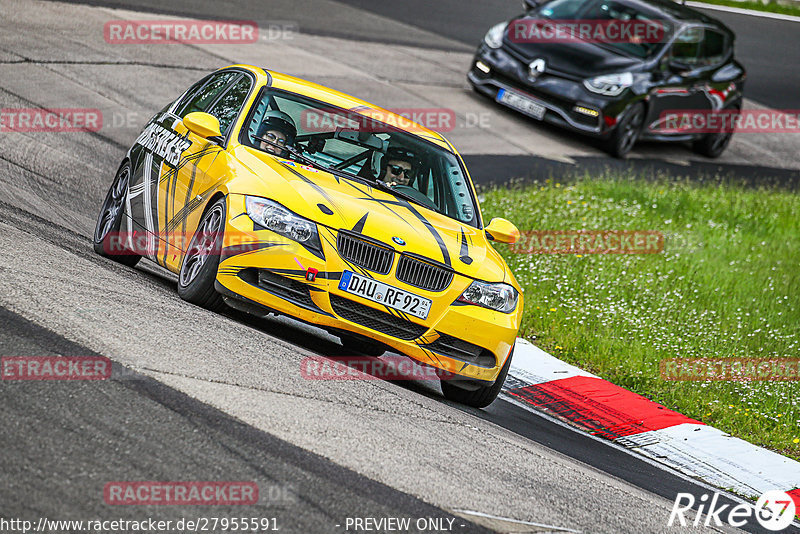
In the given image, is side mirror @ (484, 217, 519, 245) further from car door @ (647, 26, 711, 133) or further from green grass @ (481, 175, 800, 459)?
car door @ (647, 26, 711, 133)

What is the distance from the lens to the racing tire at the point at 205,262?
22.7 feet

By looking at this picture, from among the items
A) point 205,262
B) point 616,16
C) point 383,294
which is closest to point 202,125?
point 205,262

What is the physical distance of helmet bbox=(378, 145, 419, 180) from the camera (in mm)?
8039

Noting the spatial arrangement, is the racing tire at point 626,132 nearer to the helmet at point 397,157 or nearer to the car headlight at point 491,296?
the helmet at point 397,157

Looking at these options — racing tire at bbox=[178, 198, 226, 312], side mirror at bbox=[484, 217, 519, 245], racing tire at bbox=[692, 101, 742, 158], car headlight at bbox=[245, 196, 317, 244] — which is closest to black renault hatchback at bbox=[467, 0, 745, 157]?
racing tire at bbox=[692, 101, 742, 158]

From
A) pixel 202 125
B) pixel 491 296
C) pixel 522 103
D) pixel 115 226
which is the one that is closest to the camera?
pixel 491 296

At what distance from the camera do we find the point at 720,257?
13094 millimetres

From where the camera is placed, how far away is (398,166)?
8.06 metres

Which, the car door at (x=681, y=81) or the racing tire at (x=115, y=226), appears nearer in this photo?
the racing tire at (x=115, y=226)

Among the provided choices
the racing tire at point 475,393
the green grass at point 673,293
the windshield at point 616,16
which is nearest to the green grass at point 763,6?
the windshield at point 616,16

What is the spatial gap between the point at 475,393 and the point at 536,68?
1081 cm

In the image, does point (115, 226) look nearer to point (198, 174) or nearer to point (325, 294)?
point (198, 174)

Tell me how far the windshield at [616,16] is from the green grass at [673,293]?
2988mm

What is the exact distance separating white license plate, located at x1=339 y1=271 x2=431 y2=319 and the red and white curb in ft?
6.53
